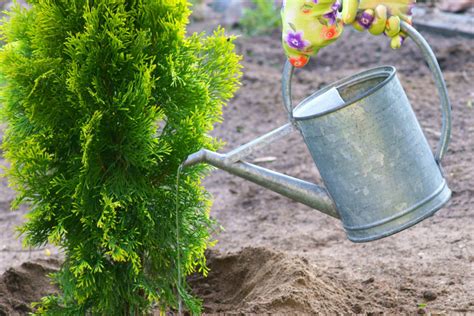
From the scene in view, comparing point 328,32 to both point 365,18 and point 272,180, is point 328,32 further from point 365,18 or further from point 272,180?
point 272,180

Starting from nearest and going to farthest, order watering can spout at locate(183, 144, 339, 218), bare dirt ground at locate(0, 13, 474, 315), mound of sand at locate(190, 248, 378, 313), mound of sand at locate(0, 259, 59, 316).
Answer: watering can spout at locate(183, 144, 339, 218), mound of sand at locate(190, 248, 378, 313), bare dirt ground at locate(0, 13, 474, 315), mound of sand at locate(0, 259, 59, 316)

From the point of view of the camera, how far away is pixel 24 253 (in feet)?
16.3

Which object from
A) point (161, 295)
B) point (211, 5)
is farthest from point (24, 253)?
point (211, 5)

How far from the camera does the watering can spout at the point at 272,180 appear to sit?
10.1 ft

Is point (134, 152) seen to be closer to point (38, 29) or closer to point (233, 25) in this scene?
point (38, 29)

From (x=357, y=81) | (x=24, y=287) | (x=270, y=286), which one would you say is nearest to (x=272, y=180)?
(x=357, y=81)

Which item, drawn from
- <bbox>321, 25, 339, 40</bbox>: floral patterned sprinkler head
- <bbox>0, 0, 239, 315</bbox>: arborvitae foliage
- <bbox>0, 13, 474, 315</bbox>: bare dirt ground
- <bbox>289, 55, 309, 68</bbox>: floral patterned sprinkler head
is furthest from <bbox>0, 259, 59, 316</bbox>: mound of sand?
<bbox>321, 25, 339, 40</bbox>: floral patterned sprinkler head

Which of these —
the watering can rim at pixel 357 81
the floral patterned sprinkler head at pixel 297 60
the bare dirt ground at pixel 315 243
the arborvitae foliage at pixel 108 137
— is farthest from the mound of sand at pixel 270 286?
the floral patterned sprinkler head at pixel 297 60

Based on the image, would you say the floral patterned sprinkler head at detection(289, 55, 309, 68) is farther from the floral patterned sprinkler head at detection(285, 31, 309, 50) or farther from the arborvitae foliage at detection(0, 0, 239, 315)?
the arborvitae foliage at detection(0, 0, 239, 315)

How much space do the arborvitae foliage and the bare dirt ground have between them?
57 centimetres

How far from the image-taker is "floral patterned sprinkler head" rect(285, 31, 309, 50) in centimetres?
291

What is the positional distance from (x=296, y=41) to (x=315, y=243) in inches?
82.0

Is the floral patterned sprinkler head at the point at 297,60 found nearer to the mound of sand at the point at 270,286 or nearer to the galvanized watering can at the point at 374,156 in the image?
the galvanized watering can at the point at 374,156

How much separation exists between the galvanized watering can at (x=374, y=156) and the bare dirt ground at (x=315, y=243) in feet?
2.46
